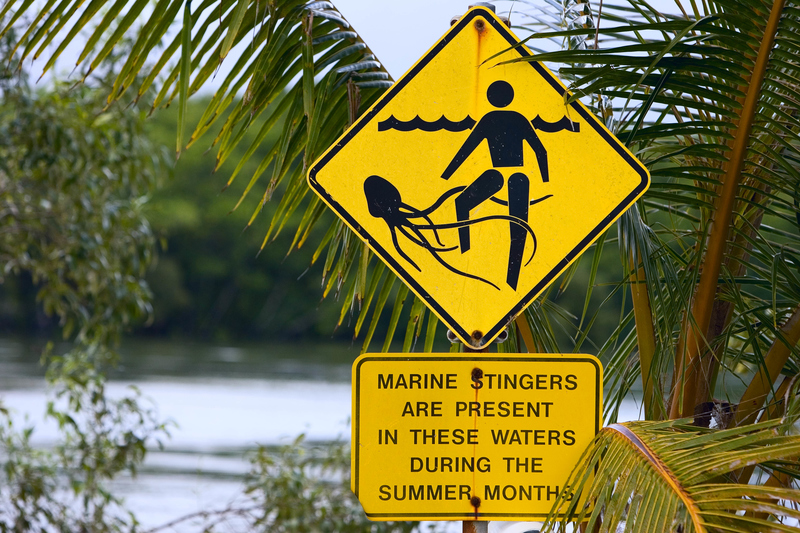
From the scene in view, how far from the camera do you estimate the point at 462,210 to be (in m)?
1.75

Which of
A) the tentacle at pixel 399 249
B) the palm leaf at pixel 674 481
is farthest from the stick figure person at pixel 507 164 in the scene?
the palm leaf at pixel 674 481

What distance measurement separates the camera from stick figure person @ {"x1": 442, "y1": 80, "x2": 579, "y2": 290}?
5.72 ft

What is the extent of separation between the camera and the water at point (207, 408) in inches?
430

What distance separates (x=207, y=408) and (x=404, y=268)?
59.5 ft

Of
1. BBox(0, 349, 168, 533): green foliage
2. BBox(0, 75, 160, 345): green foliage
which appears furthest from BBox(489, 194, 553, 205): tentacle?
BBox(0, 349, 168, 533): green foliage

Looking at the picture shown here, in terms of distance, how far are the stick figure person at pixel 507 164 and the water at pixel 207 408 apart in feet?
4.86

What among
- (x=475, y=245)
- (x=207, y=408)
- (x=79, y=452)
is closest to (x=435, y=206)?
(x=475, y=245)

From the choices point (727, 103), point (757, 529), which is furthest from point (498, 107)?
point (757, 529)

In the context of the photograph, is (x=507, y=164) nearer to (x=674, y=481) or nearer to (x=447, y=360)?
(x=447, y=360)

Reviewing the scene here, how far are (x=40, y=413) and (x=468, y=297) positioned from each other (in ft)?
51.6

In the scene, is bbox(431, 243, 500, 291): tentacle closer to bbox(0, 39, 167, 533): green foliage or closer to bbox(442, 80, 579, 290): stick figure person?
bbox(442, 80, 579, 290): stick figure person

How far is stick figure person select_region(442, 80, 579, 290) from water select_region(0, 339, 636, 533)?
1.48 metres

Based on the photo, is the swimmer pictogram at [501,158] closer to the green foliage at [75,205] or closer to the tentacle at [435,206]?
the tentacle at [435,206]

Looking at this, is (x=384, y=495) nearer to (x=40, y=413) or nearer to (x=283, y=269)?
(x=40, y=413)
